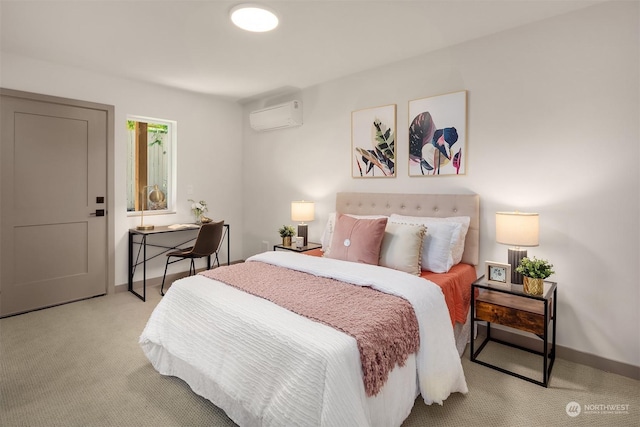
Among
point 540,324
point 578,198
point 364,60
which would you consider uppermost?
point 364,60

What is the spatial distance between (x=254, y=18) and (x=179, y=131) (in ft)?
7.54

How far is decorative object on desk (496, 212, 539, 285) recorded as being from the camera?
2.30 m

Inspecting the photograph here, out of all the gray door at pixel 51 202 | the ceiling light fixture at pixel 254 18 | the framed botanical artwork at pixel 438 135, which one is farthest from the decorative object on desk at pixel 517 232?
the gray door at pixel 51 202

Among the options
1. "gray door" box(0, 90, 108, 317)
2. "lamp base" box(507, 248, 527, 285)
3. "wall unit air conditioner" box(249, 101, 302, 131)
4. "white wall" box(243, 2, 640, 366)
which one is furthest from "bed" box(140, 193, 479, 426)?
"wall unit air conditioner" box(249, 101, 302, 131)

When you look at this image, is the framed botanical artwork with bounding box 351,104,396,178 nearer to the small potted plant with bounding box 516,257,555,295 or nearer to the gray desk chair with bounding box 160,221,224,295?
the small potted plant with bounding box 516,257,555,295

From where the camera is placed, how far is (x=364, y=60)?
3.23 m

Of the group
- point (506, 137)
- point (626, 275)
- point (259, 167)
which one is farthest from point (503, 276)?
point (259, 167)

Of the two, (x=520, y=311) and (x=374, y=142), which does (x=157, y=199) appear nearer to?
(x=374, y=142)

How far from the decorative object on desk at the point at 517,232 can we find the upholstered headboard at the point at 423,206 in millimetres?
371

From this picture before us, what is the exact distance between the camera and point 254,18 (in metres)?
2.41

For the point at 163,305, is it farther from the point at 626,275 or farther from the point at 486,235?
the point at 626,275

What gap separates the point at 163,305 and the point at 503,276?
232 cm

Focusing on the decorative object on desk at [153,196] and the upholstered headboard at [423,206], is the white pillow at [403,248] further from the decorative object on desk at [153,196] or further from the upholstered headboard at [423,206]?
the decorative object on desk at [153,196]

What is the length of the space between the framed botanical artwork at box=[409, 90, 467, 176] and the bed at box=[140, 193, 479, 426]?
3.22ft
